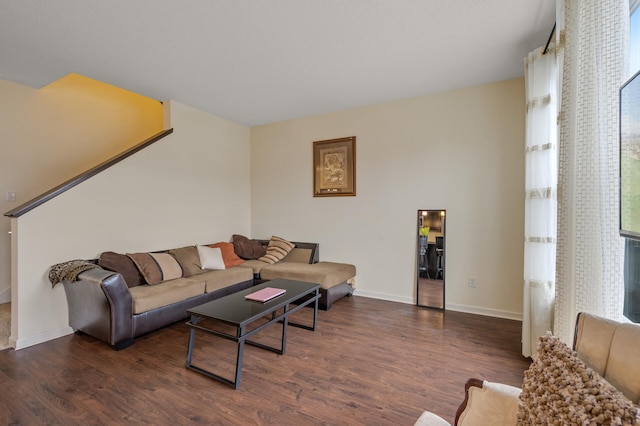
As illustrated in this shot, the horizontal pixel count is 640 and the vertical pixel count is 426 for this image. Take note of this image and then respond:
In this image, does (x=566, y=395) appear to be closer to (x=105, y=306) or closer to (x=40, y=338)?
(x=105, y=306)

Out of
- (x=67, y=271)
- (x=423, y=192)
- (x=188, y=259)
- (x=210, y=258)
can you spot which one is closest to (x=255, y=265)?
(x=210, y=258)

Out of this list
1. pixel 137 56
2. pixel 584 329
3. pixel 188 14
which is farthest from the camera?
pixel 137 56

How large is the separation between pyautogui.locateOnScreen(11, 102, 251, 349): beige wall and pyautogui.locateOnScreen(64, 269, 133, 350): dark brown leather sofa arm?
1.19 feet

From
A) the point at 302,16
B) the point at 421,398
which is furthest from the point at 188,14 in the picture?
the point at 421,398

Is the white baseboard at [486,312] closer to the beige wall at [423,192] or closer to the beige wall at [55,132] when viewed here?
the beige wall at [423,192]

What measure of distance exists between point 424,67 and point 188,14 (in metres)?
2.22

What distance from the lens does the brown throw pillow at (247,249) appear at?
4.50 metres

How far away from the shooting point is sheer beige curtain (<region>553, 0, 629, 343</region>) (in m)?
1.37

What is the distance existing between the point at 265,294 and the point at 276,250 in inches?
75.2

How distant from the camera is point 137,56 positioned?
2746 mm

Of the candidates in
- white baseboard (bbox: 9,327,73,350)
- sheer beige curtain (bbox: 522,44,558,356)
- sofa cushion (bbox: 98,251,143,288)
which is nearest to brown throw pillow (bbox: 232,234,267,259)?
sofa cushion (bbox: 98,251,143,288)

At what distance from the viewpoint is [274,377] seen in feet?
6.95

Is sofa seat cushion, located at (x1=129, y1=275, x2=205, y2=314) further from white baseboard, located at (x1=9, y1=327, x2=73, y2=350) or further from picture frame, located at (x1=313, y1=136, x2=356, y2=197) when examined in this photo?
picture frame, located at (x1=313, y1=136, x2=356, y2=197)

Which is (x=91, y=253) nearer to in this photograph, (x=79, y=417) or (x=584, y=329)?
(x=79, y=417)
